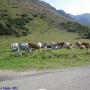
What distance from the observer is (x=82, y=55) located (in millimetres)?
39938

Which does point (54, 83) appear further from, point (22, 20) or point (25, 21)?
point (25, 21)

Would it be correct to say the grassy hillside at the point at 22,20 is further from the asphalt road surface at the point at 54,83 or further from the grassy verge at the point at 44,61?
the asphalt road surface at the point at 54,83

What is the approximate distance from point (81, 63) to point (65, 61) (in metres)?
1.70

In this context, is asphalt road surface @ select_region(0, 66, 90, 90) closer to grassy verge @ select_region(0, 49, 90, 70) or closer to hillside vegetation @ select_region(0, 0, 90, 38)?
grassy verge @ select_region(0, 49, 90, 70)

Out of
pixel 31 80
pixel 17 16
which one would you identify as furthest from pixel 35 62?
pixel 17 16

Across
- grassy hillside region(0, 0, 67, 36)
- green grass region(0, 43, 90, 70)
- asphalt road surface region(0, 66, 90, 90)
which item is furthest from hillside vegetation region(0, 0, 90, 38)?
asphalt road surface region(0, 66, 90, 90)

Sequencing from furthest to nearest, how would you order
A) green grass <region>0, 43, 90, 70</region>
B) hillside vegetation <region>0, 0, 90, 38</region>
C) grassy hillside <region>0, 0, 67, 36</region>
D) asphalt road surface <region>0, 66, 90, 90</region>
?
1. grassy hillside <region>0, 0, 67, 36</region>
2. hillside vegetation <region>0, 0, 90, 38</region>
3. green grass <region>0, 43, 90, 70</region>
4. asphalt road surface <region>0, 66, 90, 90</region>

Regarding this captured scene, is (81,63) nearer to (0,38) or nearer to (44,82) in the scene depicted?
(44,82)

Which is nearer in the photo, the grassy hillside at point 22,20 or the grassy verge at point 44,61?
the grassy verge at point 44,61

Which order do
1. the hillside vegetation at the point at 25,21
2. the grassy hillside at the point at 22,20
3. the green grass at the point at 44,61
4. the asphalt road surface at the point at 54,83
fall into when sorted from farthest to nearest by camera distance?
the grassy hillside at the point at 22,20 → the hillside vegetation at the point at 25,21 → the green grass at the point at 44,61 → the asphalt road surface at the point at 54,83

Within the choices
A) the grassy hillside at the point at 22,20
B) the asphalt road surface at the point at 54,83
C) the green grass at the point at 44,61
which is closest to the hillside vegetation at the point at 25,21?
the grassy hillside at the point at 22,20

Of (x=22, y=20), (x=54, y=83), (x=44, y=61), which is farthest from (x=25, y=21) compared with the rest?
(x=54, y=83)

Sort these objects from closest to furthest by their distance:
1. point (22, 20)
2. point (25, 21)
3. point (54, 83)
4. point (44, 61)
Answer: point (54, 83) < point (44, 61) < point (22, 20) < point (25, 21)

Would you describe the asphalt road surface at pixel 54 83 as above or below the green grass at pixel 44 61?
below
